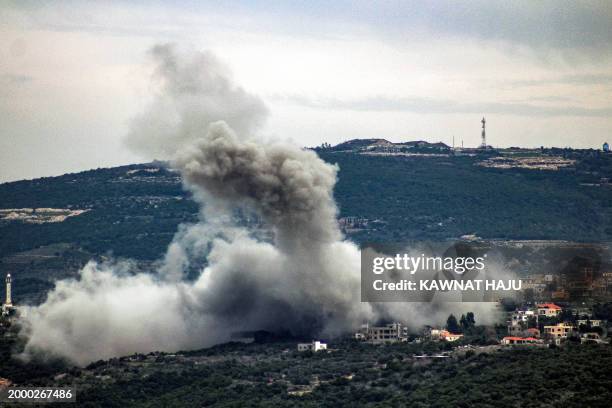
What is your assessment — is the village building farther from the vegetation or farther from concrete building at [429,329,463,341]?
concrete building at [429,329,463,341]

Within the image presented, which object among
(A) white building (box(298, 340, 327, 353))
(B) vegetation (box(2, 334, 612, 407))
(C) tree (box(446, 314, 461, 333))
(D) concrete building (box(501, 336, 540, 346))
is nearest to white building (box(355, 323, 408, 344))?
(B) vegetation (box(2, 334, 612, 407))

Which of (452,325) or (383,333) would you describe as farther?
(452,325)

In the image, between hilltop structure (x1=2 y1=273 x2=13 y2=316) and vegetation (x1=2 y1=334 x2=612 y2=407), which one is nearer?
vegetation (x1=2 y1=334 x2=612 y2=407)

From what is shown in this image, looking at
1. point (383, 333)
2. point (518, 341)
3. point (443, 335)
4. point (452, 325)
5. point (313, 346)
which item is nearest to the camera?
point (518, 341)

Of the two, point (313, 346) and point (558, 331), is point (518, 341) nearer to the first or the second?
point (558, 331)

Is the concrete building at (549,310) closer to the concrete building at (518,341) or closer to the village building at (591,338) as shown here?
the village building at (591,338)

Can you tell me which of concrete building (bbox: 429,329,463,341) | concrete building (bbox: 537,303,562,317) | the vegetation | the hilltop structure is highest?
the hilltop structure

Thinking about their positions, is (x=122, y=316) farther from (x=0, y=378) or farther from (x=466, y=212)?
(x=466, y=212)

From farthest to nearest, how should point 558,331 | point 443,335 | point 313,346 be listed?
point 443,335 → point 558,331 → point 313,346

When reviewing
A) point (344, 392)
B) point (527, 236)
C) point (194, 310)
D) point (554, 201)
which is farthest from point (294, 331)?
point (554, 201)

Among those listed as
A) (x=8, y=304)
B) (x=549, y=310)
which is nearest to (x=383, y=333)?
(x=549, y=310)

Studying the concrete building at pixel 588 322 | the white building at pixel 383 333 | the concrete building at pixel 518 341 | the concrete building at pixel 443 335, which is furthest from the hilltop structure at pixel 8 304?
the concrete building at pixel 588 322
